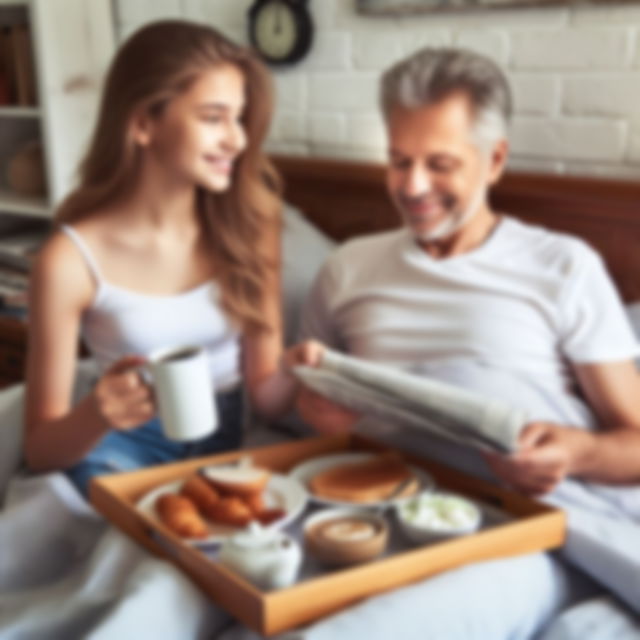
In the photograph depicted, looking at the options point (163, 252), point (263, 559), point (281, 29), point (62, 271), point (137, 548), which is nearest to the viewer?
point (263, 559)

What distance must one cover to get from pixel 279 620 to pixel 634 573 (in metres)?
0.40

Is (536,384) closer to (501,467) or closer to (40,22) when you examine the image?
(501,467)

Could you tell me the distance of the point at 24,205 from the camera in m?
2.60

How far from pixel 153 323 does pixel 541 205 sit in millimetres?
743

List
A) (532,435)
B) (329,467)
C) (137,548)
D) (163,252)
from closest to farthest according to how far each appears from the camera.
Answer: (137,548) < (532,435) < (329,467) < (163,252)

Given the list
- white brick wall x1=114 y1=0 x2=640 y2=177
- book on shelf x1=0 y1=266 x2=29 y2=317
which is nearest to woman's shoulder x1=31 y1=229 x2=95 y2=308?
white brick wall x1=114 y1=0 x2=640 y2=177

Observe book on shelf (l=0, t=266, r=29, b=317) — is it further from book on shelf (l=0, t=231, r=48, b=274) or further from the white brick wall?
the white brick wall

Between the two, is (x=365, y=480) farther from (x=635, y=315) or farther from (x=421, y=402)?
(x=635, y=315)

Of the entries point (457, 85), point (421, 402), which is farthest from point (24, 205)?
point (421, 402)

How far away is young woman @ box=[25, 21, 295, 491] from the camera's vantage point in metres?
1.39

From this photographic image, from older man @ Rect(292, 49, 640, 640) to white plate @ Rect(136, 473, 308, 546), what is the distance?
0.54 ft

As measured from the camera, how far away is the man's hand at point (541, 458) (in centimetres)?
114

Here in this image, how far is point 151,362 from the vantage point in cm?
113

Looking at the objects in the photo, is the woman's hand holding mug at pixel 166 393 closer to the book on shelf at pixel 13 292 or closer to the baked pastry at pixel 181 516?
the baked pastry at pixel 181 516
